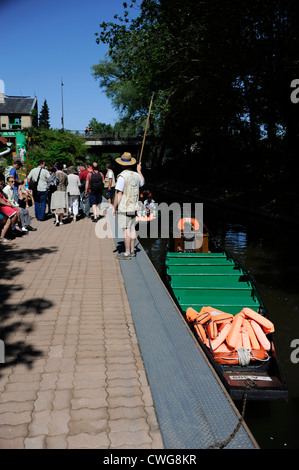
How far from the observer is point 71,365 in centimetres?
362

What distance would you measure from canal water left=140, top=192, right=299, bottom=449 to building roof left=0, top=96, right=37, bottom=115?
51641 millimetres

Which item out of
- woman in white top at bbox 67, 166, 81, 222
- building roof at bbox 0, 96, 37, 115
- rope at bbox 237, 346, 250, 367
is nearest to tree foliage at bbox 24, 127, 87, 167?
woman in white top at bbox 67, 166, 81, 222

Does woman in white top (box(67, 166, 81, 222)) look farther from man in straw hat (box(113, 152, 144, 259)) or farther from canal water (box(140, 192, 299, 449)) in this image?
man in straw hat (box(113, 152, 144, 259))

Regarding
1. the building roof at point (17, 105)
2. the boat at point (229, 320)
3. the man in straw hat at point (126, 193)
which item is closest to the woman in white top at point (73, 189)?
the man in straw hat at point (126, 193)

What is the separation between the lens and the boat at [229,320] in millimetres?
3532

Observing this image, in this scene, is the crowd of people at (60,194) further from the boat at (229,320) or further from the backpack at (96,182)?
the boat at (229,320)

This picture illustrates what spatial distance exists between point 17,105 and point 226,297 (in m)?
65.2

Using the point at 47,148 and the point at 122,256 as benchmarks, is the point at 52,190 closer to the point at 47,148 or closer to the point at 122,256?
the point at 122,256

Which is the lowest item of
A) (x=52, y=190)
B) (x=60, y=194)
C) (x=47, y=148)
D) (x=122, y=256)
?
(x=122, y=256)

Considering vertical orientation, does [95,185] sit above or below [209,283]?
above

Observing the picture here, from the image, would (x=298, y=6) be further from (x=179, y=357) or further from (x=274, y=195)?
(x=179, y=357)

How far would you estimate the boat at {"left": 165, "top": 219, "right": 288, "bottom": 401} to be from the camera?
3532 millimetres

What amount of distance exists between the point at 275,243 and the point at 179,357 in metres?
9.24

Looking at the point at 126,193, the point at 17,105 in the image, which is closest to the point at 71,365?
the point at 126,193
